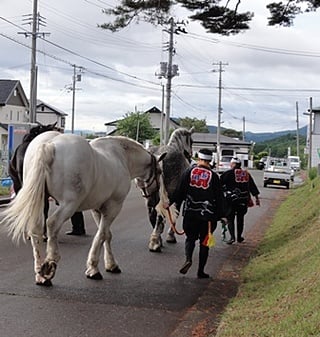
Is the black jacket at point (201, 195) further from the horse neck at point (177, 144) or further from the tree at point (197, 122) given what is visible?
the tree at point (197, 122)

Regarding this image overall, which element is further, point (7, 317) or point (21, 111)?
point (21, 111)

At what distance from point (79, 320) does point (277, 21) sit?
7669mm

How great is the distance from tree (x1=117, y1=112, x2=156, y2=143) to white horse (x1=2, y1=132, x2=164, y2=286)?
3351 inches

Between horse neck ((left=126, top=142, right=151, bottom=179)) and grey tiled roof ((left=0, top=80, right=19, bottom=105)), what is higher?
grey tiled roof ((left=0, top=80, right=19, bottom=105))

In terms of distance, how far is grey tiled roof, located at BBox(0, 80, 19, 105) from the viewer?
208 ft

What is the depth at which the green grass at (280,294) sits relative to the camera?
5750 millimetres

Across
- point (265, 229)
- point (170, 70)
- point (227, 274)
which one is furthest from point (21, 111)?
point (227, 274)

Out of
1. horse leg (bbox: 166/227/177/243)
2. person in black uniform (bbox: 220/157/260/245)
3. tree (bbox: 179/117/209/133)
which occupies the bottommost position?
horse leg (bbox: 166/227/177/243)

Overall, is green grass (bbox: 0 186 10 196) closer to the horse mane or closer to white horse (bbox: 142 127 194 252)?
white horse (bbox: 142 127 194 252)

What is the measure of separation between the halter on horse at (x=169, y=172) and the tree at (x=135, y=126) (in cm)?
8142

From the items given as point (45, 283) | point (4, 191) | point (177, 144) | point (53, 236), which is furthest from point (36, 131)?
point (4, 191)

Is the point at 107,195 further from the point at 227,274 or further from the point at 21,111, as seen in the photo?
the point at 21,111

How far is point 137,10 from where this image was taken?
11297mm

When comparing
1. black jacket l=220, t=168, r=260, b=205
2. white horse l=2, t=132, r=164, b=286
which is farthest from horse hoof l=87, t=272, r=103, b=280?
black jacket l=220, t=168, r=260, b=205
